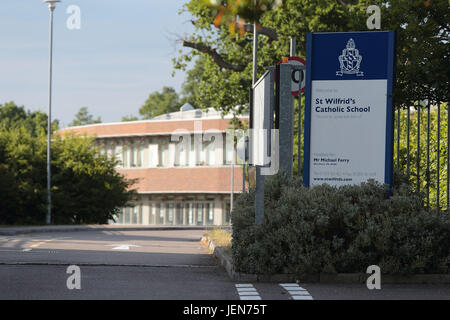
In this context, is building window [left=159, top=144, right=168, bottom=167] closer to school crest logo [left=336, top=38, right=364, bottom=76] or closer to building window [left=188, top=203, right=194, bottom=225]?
building window [left=188, top=203, right=194, bottom=225]

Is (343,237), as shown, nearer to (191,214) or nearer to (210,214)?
(210,214)

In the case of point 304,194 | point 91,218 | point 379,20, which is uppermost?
point 379,20

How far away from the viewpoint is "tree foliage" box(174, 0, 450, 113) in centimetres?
1230

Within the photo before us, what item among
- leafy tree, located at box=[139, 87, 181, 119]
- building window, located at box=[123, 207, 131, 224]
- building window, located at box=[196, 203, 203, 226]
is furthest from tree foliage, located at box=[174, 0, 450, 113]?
leafy tree, located at box=[139, 87, 181, 119]

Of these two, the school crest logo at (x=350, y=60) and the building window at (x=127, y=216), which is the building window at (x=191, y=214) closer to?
the building window at (x=127, y=216)

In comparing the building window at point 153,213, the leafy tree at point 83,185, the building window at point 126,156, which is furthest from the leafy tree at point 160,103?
the leafy tree at point 83,185

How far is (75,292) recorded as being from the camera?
9156mm

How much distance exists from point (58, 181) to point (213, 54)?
Answer: 9677mm

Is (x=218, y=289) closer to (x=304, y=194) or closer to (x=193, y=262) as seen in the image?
(x=304, y=194)

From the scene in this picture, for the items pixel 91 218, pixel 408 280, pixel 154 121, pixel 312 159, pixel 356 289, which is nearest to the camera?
pixel 356 289

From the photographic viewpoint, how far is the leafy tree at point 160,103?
10600 cm

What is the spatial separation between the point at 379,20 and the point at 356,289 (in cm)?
451

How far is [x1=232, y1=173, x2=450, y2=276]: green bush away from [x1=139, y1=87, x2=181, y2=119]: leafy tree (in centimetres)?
9379
